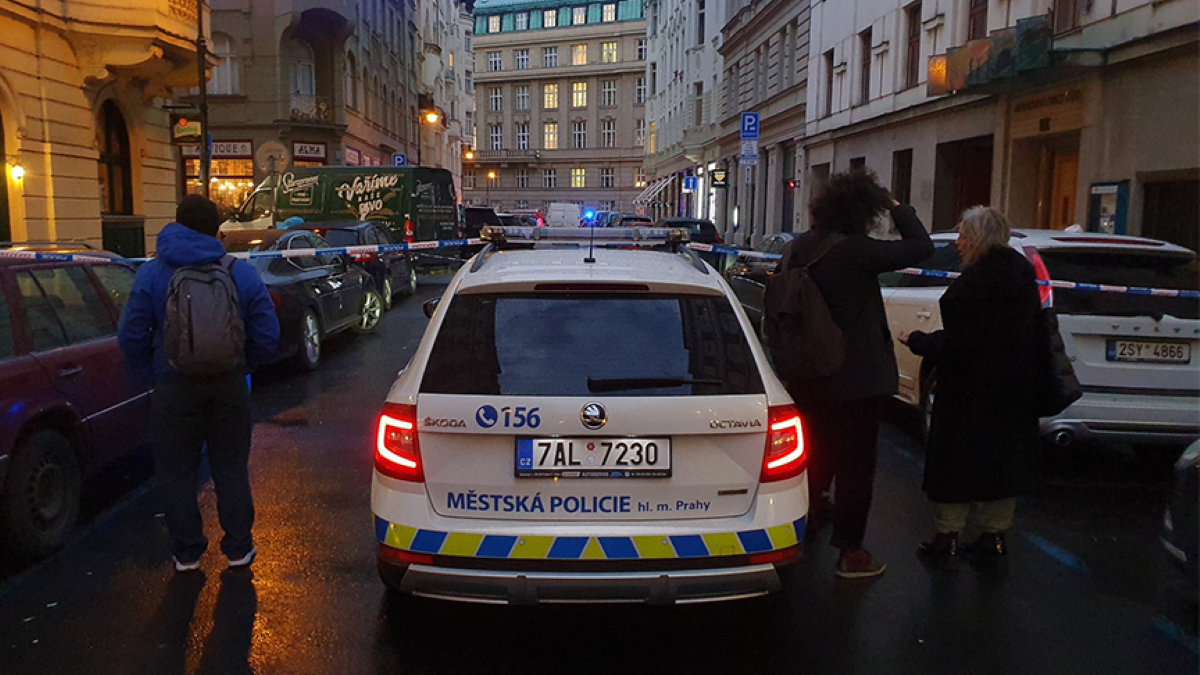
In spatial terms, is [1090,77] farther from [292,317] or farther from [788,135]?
[788,135]

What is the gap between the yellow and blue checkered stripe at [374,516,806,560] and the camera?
360 centimetres

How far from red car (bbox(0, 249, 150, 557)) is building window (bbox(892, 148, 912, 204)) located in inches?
832

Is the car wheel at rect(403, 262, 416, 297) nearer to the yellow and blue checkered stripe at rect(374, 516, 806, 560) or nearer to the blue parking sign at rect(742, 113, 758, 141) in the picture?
the blue parking sign at rect(742, 113, 758, 141)

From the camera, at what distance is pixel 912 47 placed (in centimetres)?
2297

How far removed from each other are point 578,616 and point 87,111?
18146 millimetres

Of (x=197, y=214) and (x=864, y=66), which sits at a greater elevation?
(x=864, y=66)

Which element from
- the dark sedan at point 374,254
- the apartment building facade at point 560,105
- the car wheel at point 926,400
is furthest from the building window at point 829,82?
the apartment building facade at point 560,105

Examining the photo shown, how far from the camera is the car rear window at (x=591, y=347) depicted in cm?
372

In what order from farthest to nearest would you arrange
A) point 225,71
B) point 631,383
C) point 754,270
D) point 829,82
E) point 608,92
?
point 608,92 < point 225,71 < point 829,82 < point 754,270 < point 631,383

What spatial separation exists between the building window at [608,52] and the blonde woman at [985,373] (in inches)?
3677

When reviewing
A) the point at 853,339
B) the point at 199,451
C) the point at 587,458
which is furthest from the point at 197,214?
the point at 853,339

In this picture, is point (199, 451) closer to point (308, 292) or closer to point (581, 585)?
point (581, 585)

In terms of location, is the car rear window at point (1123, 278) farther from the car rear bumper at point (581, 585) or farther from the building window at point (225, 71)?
the building window at point (225, 71)

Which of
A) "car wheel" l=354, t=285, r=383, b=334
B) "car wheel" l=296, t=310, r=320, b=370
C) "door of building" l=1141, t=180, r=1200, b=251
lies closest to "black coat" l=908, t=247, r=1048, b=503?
"car wheel" l=296, t=310, r=320, b=370
